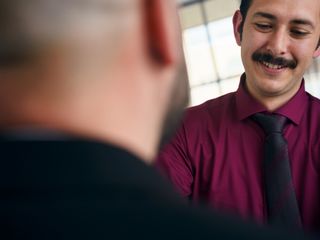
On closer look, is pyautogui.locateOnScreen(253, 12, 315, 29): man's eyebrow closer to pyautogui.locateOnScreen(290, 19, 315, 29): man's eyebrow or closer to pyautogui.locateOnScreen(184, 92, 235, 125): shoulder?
pyautogui.locateOnScreen(290, 19, 315, 29): man's eyebrow

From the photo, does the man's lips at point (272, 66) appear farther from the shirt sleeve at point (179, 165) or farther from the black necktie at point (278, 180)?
the shirt sleeve at point (179, 165)

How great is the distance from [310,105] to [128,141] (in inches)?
44.7

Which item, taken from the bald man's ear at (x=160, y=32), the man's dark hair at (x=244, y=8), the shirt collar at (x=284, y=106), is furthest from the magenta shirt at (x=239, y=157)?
the bald man's ear at (x=160, y=32)

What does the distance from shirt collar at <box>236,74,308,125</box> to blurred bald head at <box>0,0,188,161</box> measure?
3.37 feet

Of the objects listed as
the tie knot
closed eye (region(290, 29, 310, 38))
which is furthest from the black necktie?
closed eye (region(290, 29, 310, 38))

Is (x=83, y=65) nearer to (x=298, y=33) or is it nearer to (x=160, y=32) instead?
(x=160, y=32)

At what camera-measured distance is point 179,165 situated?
136cm

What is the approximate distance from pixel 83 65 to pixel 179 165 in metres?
1.01

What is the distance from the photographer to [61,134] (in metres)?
0.35

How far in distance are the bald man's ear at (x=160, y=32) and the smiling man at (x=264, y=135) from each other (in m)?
0.86

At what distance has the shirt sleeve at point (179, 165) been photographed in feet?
4.36

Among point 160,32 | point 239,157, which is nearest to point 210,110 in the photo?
point 239,157

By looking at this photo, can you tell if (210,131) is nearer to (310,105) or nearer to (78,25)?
(310,105)

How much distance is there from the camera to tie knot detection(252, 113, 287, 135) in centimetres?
134
